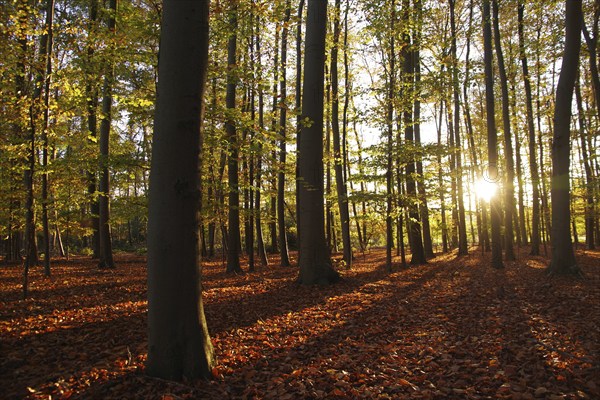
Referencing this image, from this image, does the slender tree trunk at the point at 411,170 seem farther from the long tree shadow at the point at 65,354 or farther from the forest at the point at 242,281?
the long tree shadow at the point at 65,354

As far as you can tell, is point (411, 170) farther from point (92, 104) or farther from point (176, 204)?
point (92, 104)

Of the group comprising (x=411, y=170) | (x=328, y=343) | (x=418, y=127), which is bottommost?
(x=328, y=343)

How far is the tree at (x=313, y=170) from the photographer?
880cm

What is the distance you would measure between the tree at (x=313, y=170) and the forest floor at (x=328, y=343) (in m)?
0.56

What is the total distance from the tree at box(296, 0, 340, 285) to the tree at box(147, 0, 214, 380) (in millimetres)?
5450

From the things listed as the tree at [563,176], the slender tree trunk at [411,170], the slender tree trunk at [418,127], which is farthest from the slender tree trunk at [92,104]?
the tree at [563,176]

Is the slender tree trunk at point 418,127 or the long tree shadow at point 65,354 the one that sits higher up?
the slender tree trunk at point 418,127

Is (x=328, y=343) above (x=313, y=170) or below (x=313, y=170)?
below

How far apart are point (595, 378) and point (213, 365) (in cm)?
382

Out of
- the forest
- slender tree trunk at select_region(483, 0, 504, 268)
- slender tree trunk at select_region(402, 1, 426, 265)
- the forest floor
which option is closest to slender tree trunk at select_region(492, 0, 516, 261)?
the forest

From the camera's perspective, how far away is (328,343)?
4996 mm

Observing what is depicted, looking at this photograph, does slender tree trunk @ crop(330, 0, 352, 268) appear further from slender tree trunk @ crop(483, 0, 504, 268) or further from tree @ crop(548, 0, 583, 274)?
tree @ crop(548, 0, 583, 274)

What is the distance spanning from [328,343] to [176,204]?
3011 millimetres

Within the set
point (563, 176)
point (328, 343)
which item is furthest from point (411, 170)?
point (328, 343)
